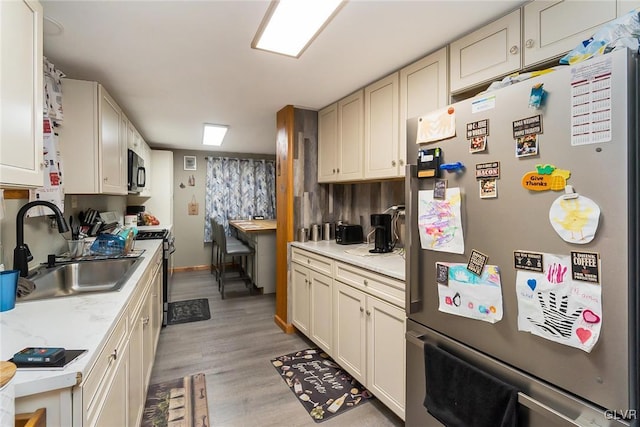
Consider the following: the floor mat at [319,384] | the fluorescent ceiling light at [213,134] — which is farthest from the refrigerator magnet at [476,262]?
the fluorescent ceiling light at [213,134]

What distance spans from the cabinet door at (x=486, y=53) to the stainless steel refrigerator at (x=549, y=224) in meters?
0.51

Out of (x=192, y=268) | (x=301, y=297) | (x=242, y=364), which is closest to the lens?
(x=242, y=364)

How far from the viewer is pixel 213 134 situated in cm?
411

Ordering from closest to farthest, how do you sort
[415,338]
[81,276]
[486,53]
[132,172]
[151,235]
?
[415,338]
[486,53]
[81,276]
[132,172]
[151,235]

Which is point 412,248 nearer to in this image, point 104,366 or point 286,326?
point 104,366

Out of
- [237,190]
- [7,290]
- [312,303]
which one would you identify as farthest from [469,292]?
[237,190]

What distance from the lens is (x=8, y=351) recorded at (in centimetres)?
86

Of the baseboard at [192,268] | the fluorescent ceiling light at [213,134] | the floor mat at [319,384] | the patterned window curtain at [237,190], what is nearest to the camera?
the floor mat at [319,384]

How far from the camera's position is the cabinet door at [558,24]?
114cm

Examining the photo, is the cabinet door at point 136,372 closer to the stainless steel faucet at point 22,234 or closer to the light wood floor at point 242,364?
the light wood floor at point 242,364

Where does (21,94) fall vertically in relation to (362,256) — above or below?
above

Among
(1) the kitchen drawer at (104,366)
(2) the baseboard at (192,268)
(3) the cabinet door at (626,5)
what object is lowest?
(2) the baseboard at (192,268)

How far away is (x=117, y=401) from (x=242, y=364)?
1.32 meters

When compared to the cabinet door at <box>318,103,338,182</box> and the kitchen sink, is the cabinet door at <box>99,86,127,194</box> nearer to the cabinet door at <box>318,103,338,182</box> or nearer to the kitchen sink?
the kitchen sink
